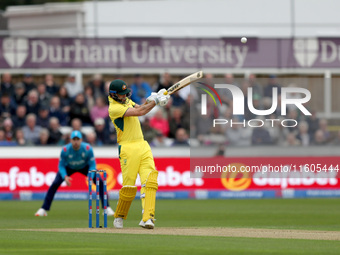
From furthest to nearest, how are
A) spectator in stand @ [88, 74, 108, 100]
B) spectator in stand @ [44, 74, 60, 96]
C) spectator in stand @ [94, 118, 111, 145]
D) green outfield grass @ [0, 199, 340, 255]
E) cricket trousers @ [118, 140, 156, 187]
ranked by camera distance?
spectator in stand @ [88, 74, 108, 100]
spectator in stand @ [44, 74, 60, 96]
spectator in stand @ [94, 118, 111, 145]
cricket trousers @ [118, 140, 156, 187]
green outfield grass @ [0, 199, 340, 255]

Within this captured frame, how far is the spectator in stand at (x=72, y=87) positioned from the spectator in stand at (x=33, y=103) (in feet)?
3.55

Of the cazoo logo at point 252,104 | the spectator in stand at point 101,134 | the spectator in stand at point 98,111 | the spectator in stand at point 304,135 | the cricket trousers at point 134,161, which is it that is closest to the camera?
the cricket trousers at point 134,161

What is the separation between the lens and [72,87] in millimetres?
24391

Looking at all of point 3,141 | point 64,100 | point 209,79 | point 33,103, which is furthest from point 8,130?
point 209,79

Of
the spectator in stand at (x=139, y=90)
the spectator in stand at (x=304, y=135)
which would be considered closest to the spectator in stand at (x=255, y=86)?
the spectator in stand at (x=304, y=135)

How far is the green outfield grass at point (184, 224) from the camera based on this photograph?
1042 cm

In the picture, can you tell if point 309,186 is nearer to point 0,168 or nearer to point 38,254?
point 0,168

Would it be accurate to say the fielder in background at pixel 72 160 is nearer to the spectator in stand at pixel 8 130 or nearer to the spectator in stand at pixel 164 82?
the spectator in stand at pixel 8 130

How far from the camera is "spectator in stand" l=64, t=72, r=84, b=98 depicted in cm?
2425

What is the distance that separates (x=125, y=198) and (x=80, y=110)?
10.5m

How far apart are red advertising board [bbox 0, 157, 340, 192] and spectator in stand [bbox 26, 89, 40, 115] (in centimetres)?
199

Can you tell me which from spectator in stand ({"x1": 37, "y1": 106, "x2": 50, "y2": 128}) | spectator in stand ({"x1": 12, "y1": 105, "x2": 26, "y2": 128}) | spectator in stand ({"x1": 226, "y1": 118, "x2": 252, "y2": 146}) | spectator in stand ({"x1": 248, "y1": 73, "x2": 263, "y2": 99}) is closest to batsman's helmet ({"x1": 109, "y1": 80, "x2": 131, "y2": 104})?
spectator in stand ({"x1": 248, "y1": 73, "x2": 263, "y2": 99})

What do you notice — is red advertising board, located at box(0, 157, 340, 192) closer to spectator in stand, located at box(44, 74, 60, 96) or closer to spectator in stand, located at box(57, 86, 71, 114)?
spectator in stand, located at box(57, 86, 71, 114)

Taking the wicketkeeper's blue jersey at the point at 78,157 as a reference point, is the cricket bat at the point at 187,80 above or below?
above
